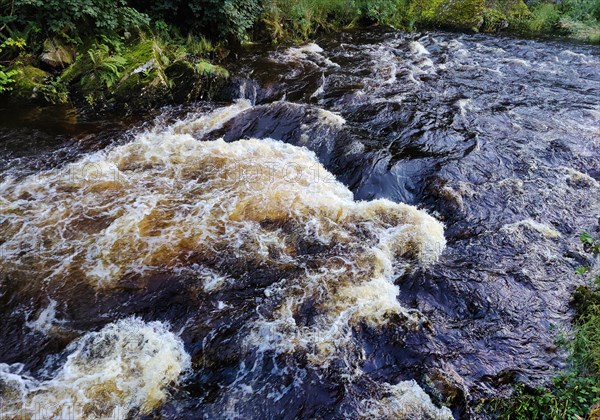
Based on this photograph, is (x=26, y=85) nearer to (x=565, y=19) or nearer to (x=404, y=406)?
(x=404, y=406)

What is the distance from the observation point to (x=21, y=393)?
12.0 ft

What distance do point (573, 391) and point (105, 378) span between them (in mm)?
4307

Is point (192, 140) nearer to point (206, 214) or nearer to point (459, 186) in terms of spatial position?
point (206, 214)

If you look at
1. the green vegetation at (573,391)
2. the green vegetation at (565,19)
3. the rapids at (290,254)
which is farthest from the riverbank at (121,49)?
the green vegetation at (565,19)

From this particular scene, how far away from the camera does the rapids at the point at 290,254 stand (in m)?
3.92

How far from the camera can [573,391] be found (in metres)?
3.45

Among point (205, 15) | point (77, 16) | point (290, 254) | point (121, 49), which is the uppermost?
point (77, 16)

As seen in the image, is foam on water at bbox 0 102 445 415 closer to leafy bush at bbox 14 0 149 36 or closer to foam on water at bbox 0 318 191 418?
foam on water at bbox 0 318 191 418

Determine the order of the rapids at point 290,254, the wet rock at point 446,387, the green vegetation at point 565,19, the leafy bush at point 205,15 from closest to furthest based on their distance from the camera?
the wet rock at point 446,387, the rapids at point 290,254, the leafy bush at point 205,15, the green vegetation at point 565,19

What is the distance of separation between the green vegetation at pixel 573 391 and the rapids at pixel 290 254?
21cm

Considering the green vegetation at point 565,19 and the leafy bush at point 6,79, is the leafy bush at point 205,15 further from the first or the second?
the green vegetation at point 565,19

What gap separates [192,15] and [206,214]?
7.62 meters

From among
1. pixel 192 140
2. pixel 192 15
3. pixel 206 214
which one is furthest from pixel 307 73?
pixel 206 214

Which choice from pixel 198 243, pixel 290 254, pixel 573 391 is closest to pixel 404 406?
pixel 573 391
